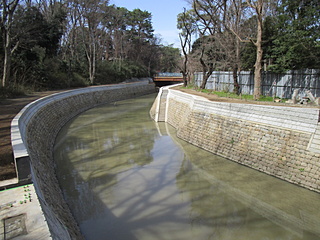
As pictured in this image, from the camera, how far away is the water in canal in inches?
259

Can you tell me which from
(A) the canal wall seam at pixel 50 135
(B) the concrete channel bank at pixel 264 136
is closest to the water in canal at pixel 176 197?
(B) the concrete channel bank at pixel 264 136

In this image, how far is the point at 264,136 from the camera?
32.7 ft

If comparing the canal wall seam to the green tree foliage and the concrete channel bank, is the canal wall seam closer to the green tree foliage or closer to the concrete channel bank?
the green tree foliage

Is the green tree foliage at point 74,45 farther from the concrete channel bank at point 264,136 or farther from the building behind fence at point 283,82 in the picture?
the building behind fence at point 283,82

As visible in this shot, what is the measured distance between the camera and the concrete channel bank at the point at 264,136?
27.6ft

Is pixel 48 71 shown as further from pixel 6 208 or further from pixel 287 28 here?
pixel 6 208

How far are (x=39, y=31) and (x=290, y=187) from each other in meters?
25.2

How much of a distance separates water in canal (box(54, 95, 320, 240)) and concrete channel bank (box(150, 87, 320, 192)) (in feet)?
1.44

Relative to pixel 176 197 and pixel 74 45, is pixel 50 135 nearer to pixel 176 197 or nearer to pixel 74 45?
pixel 176 197

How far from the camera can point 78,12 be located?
105 feet

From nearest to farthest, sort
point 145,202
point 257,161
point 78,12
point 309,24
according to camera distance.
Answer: point 145,202 < point 257,161 < point 309,24 < point 78,12

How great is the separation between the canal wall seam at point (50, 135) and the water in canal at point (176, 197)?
2.28ft

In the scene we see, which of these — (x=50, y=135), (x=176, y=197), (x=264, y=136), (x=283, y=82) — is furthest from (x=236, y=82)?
(x=176, y=197)

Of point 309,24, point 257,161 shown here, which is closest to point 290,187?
point 257,161
